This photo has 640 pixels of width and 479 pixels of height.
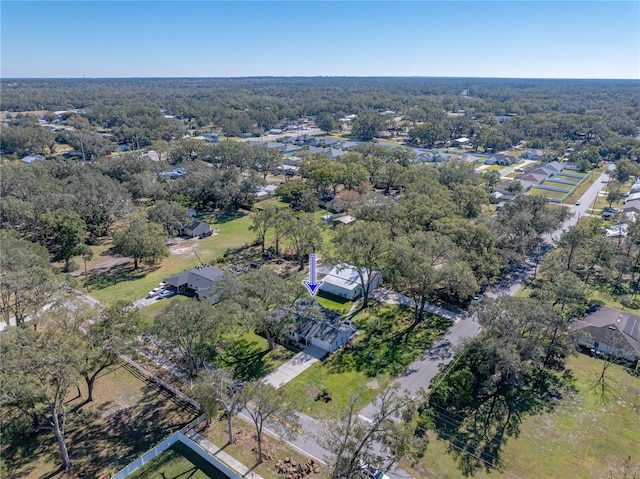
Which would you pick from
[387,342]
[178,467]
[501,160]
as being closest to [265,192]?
[387,342]

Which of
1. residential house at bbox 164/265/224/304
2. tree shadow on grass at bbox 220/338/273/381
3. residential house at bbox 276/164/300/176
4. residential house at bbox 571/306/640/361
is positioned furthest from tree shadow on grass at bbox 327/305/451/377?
residential house at bbox 276/164/300/176

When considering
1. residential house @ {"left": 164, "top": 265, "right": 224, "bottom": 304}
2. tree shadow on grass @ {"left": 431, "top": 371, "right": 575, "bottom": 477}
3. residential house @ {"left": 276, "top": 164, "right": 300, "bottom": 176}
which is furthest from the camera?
residential house @ {"left": 276, "top": 164, "right": 300, "bottom": 176}

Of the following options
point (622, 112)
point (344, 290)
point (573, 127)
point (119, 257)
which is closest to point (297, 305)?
point (344, 290)

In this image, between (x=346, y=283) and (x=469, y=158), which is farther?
(x=469, y=158)

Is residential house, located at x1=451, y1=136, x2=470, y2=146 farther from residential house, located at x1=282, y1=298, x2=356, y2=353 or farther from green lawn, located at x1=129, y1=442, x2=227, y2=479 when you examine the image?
green lawn, located at x1=129, y1=442, x2=227, y2=479

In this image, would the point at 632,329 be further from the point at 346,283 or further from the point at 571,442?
the point at 346,283

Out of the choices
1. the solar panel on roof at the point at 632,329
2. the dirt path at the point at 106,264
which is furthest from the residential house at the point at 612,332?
the dirt path at the point at 106,264
